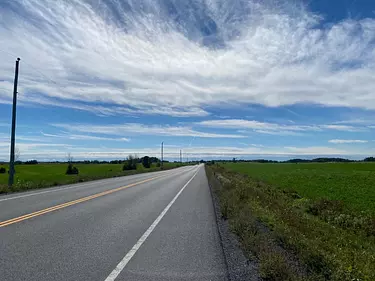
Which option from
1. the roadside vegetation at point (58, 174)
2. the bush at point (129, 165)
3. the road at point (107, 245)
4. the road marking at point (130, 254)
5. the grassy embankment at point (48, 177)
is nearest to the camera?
the road marking at point (130, 254)

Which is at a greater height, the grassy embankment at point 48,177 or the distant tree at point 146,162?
the distant tree at point 146,162

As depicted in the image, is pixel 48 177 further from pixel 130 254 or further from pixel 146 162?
pixel 146 162

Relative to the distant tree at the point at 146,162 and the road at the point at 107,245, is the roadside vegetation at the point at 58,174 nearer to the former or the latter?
the distant tree at the point at 146,162

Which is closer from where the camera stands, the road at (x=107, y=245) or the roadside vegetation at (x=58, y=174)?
the road at (x=107, y=245)

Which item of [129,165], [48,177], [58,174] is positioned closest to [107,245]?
[48,177]

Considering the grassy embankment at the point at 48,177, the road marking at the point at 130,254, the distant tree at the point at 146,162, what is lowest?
→ the road marking at the point at 130,254

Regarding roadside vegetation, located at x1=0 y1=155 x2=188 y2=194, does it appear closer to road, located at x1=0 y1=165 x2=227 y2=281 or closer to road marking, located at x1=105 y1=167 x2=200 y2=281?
road, located at x1=0 y1=165 x2=227 y2=281

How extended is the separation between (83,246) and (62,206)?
22.4ft

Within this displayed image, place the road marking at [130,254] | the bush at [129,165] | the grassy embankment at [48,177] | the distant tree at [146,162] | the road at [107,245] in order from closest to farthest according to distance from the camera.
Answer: the road marking at [130,254] < the road at [107,245] < the grassy embankment at [48,177] < the bush at [129,165] < the distant tree at [146,162]

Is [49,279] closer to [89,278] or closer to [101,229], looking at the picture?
[89,278]

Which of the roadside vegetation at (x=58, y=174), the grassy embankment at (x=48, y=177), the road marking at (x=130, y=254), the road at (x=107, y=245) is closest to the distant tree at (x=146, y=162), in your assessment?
the roadside vegetation at (x=58, y=174)

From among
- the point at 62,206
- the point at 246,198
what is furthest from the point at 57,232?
the point at 246,198

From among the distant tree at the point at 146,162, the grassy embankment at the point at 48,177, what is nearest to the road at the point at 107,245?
the grassy embankment at the point at 48,177

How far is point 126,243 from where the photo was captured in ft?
25.2
